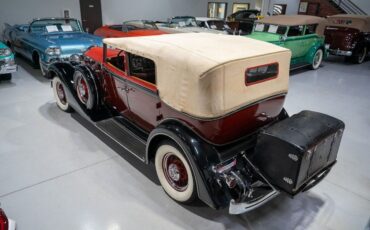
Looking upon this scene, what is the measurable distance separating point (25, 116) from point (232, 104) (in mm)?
3857

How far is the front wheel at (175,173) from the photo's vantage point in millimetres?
2527

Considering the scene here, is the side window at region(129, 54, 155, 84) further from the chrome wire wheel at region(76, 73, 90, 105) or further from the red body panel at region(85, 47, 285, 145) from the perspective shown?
the chrome wire wheel at region(76, 73, 90, 105)

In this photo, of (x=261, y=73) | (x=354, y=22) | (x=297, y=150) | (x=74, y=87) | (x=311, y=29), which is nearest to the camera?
(x=297, y=150)

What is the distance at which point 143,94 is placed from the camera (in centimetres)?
302

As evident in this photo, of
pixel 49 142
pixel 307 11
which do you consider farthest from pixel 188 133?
pixel 307 11

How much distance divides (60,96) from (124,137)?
81.8 inches

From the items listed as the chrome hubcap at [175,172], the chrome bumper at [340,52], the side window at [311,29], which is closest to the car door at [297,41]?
the side window at [311,29]

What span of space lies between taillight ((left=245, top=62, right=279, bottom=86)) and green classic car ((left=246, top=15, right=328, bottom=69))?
4846 mm

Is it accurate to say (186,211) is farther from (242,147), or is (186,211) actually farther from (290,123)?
(290,123)

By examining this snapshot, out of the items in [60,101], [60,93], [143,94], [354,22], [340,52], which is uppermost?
[354,22]

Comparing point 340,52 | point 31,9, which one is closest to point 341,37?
point 340,52

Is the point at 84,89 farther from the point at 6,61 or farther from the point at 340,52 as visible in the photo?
the point at 340,52

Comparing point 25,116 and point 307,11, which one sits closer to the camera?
point 25,116

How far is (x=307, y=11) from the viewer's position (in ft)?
59.6
